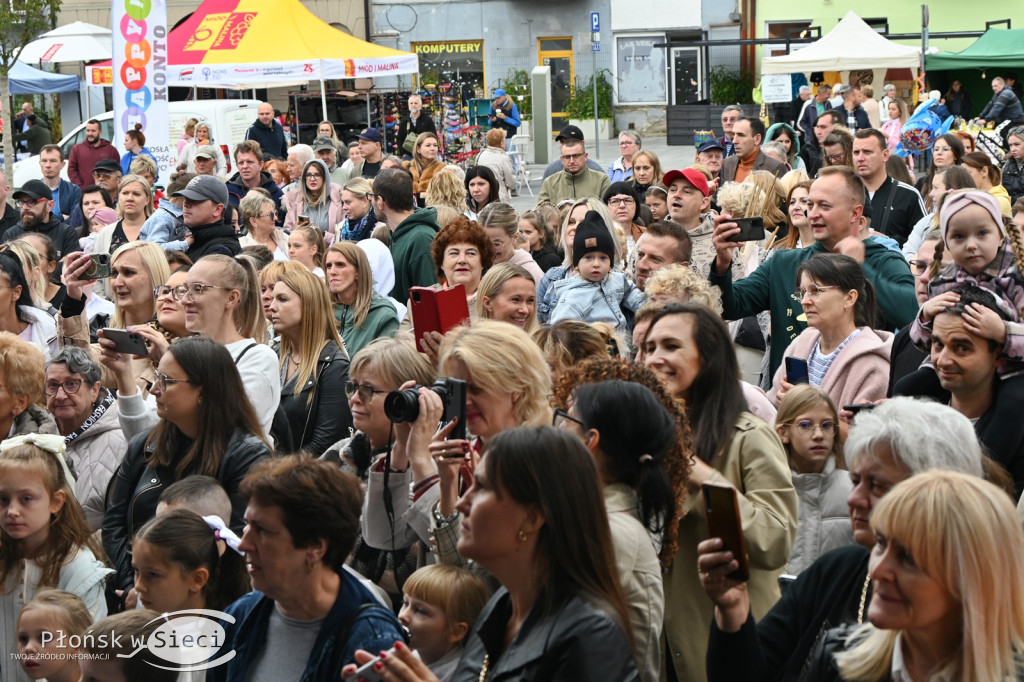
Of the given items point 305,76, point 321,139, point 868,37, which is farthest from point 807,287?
point 868,37

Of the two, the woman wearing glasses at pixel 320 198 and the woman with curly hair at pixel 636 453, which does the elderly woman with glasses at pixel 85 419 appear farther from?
the woman wearing glasses at pixel 320 198

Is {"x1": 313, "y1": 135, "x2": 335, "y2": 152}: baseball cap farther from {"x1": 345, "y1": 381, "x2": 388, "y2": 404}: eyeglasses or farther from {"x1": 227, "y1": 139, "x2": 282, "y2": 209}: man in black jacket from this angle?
{"x1": 345, "y1": 381, "x2": 388, "y2": 404}: eyeglasses

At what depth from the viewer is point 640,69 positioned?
107ft

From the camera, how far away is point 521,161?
71.5 ft

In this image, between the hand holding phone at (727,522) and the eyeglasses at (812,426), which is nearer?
the hand holding phone at (727,522)

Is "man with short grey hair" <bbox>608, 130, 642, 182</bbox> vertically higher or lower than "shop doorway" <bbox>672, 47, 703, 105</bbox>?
lower

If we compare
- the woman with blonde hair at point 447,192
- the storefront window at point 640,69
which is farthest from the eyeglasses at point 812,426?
the storefront window at point 640,69

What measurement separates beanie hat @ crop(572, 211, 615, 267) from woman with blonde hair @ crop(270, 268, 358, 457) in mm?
1432

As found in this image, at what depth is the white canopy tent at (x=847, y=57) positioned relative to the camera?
21.4 meters

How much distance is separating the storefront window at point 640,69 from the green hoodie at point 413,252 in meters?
25.2

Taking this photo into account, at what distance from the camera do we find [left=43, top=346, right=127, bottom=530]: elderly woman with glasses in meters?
4.89

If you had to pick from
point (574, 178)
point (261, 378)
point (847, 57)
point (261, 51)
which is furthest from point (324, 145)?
point (847, 57)

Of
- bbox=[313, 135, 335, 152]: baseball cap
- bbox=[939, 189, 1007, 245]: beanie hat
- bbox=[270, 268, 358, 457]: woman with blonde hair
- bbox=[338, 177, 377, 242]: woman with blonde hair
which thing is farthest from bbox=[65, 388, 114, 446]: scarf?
bbox=[313, 135, 335, 152]: baseball cap

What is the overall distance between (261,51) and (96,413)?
15.7 metres
